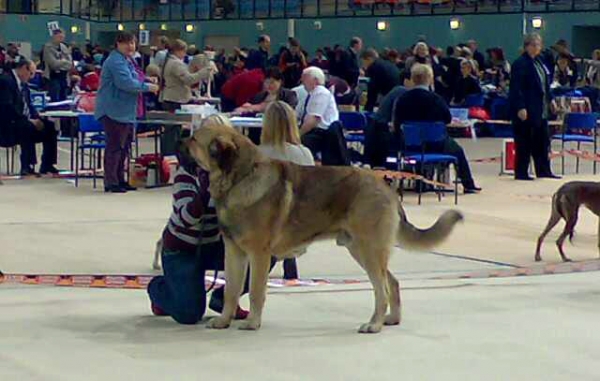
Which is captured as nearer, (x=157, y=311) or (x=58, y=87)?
(x=157, y=311)

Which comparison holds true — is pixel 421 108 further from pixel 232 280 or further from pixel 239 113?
pixel 232 280

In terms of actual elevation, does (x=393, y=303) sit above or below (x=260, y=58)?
below

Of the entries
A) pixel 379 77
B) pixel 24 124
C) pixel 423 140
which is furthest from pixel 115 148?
pixel 379 77

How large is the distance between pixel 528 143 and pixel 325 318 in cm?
922

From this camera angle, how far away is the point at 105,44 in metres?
46.4

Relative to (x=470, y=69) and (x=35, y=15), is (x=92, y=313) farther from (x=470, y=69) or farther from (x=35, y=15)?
(x=35, y=15)

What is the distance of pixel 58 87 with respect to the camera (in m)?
25.1

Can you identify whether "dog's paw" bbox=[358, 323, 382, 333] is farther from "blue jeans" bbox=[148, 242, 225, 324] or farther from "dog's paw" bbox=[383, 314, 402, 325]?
"blue jeans" bbox=[148, 242, 225, 324]

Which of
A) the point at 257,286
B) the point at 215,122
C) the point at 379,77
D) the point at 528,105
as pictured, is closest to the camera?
the point at 257,286

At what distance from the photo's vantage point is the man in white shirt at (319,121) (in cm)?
1306

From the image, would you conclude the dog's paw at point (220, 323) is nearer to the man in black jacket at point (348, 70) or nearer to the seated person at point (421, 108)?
the seated person at point (421, 108)

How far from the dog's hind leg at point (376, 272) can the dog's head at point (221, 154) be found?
2.42ft

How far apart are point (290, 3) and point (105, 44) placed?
28.9ft

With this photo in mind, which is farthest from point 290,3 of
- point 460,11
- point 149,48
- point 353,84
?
point 353,84
